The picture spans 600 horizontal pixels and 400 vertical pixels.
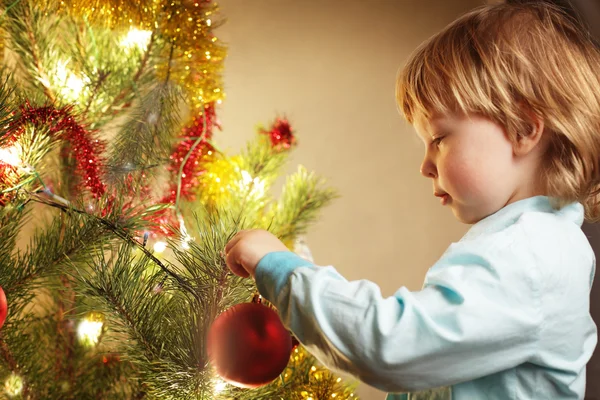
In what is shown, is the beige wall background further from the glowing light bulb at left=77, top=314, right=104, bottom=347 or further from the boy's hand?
the boy's hand

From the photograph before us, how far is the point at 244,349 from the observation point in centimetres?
46

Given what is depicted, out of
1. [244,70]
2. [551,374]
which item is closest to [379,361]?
[551,374]

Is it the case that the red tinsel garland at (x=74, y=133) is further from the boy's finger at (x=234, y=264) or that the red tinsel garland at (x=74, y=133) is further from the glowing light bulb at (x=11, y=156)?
the boy's finger at (x=234, y=264)

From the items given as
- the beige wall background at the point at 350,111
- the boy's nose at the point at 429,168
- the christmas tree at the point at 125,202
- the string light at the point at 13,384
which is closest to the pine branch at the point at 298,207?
the christmas tree at the point at 125,202

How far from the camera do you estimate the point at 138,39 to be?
77cm

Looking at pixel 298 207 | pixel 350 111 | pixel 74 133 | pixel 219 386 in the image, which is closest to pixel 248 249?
pixel 219 386

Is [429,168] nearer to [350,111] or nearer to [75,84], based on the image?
[75,84]

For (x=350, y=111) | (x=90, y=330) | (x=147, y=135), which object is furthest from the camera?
(x=350, y=111)

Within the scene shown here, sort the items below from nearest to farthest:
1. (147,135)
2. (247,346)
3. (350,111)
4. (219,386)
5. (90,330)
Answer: (247,346)
(219,386)
(147,135)
(90,330)
(350,111)

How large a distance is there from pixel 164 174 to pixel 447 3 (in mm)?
1002

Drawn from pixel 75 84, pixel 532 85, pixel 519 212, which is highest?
pixel 75 84

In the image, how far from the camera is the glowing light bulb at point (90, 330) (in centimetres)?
84

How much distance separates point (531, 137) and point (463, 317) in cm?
22

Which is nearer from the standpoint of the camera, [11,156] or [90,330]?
[11,156]
